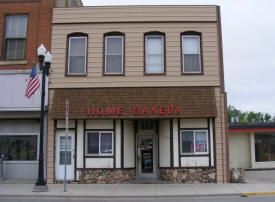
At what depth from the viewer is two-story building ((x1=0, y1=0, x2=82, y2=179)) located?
13984mm

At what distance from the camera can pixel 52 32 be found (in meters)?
14.4

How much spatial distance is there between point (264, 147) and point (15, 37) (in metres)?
15.9

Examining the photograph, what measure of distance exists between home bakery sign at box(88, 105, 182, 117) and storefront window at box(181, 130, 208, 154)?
1.24 metres

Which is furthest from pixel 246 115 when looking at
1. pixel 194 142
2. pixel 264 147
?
pixel 194 142

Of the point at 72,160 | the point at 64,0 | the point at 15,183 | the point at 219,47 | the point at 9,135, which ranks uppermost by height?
the point at 64,0

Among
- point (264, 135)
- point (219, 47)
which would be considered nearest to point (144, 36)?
point (219, 47)

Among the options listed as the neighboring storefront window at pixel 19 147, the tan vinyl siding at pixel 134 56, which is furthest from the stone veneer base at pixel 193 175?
the neighboring storefront window at pixel 19 147

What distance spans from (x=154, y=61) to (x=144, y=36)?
1258 mm

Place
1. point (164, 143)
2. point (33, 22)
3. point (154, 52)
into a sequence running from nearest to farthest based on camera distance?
point (164, 143)
point (154, 52)
point (33, 22)

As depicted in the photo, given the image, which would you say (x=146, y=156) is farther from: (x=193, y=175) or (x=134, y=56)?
(x=134, y=56)

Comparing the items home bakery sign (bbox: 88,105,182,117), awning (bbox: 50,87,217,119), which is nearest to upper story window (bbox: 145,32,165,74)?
awning (bbox: 50,87,217,119)

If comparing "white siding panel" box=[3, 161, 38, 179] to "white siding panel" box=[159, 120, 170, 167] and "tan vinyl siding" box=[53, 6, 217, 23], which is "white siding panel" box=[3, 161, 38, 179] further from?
"tan vinyl siding" box=[53, 6, 217, 23]

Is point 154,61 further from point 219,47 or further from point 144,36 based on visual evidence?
point 219,47

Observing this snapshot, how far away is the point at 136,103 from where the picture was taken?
13.5 metres
